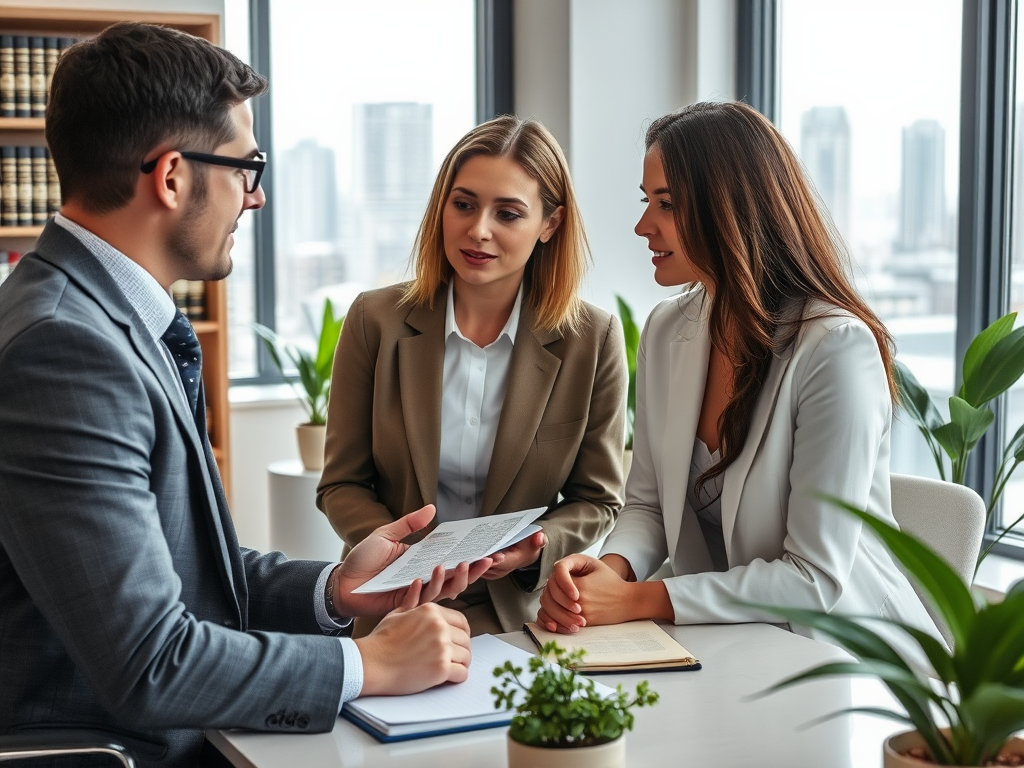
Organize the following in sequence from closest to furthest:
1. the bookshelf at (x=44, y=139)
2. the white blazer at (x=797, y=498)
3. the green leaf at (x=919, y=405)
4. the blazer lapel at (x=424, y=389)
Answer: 1. the white blazer at (x=797, y=498)
2. the blazer lapel at (x=424, y=389)
3. the green leaf at (x=919, y=405)
4. the bookshelf at (x=44, y=139)

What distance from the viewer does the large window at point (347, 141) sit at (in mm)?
4801

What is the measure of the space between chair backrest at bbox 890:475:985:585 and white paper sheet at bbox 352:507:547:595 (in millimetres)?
785

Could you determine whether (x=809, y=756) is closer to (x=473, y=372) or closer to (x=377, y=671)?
(x=377, y=671)

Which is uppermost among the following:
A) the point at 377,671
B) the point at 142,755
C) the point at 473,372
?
the point at 473,372

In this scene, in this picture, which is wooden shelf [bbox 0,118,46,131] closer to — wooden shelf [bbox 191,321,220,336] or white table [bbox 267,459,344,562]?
wooden shelf [bbox 191,321,220,336]

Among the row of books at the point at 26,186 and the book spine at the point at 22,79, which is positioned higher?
the book spine at the point at 22,79

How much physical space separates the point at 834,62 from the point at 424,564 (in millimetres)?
3049

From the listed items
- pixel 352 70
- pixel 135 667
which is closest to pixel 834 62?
pixel 352 70

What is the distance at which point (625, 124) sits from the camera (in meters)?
4.45

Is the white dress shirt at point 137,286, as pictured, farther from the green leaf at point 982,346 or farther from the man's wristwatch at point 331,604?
the green leaf at point 982,346

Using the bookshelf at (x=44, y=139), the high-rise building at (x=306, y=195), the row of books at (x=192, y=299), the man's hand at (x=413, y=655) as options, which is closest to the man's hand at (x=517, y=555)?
the man's hand at (x=413, y=655)

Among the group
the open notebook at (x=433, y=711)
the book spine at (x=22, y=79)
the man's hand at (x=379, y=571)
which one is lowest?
the open notebook at (x=433, y=711)

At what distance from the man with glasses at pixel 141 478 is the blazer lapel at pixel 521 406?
599 millimetres

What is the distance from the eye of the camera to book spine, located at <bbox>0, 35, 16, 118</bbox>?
12.1 ft
